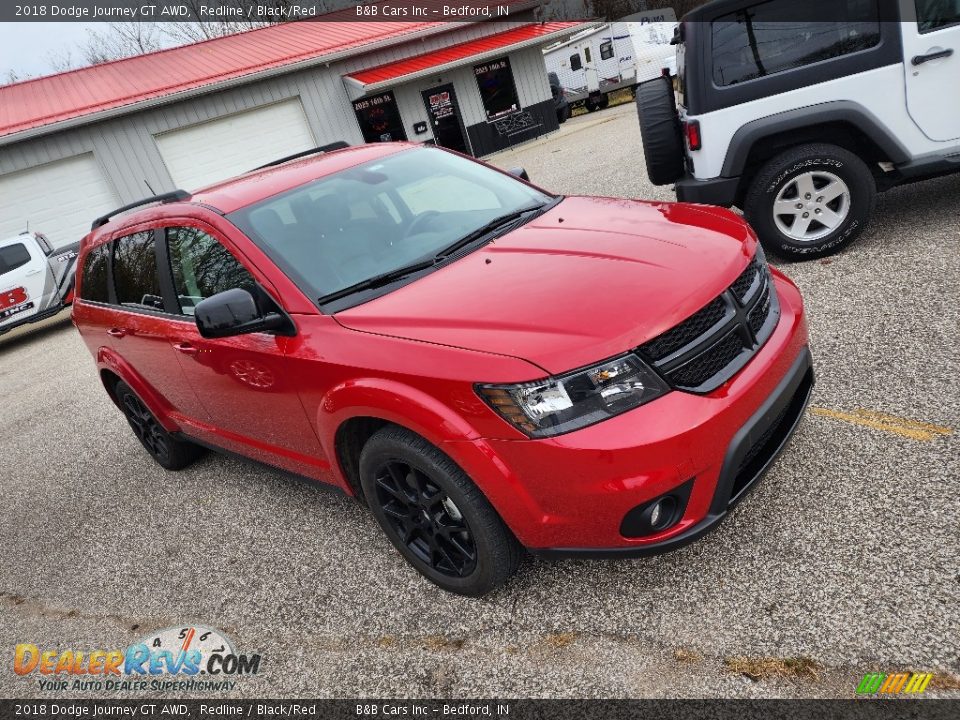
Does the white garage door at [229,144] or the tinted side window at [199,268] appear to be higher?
the white garage door at [229,144]

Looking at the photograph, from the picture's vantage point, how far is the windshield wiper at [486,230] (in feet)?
9.63

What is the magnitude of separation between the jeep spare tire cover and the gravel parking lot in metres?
1.42

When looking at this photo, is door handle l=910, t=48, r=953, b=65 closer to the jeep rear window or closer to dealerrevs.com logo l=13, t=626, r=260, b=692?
the jeep rear window

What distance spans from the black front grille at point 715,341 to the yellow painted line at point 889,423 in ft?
3.17

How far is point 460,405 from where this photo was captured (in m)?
2.21

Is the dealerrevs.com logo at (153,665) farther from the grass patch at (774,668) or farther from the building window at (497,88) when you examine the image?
the building window at (497,88)

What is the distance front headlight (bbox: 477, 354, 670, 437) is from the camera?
211 centimetres

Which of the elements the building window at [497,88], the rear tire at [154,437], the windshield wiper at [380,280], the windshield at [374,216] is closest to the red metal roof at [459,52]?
the building window at [497,88]

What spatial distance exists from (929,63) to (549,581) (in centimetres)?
425

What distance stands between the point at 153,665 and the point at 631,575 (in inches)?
83.5

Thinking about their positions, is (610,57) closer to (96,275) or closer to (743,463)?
(96,275)

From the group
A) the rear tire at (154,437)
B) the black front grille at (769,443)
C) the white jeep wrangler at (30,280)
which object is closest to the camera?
the black front grille at (769,443)

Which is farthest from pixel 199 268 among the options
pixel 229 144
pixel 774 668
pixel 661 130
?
pixel 229 144

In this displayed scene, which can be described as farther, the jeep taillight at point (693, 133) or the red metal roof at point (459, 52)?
the red metal roof at point (459, 52)
